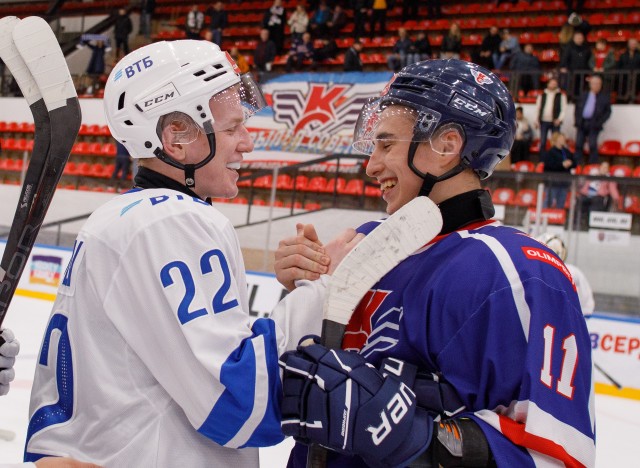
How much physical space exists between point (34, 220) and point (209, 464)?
698 mm

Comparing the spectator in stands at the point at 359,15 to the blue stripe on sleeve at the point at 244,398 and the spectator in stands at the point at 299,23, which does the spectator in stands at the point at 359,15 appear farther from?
the blue stripe on sleeve at the point at 244,398

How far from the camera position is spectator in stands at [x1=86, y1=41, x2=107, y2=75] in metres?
13.5

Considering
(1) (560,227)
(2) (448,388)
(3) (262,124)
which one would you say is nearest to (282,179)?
(1) (560,227)

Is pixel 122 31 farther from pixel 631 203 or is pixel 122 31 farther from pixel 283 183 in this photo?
pixel 631 203

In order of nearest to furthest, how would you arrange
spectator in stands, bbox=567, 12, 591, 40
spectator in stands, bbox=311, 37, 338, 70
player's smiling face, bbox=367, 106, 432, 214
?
player's smiling face, bbox=367, 106, 432, 214, spectator in stands, bbox=567, 12, 591, 40, spectator in stands, bbox=311, 37, 338, 70

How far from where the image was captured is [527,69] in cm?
1023

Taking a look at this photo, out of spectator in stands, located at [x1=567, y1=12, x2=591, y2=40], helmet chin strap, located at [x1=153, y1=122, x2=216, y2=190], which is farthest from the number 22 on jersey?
spectator in stands, located at [x1=567, y1=12, x2=591, y2=40]

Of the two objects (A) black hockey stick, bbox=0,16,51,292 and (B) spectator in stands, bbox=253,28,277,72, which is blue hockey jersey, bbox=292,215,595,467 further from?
(B) spectator in stands, bbox=253,28,277,72

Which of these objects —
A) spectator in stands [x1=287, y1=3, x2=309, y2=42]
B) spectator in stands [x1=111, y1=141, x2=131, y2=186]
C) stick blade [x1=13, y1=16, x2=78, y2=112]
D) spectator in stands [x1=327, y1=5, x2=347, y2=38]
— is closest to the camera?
stick blade [x1=13, y1=16, x2=78, y2=112]

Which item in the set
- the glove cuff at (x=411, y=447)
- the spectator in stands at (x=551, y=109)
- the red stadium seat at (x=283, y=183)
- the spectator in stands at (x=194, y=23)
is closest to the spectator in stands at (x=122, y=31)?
the spectator in stands at (x=194, y=23)

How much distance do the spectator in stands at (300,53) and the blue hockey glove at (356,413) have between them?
→ 1095cm

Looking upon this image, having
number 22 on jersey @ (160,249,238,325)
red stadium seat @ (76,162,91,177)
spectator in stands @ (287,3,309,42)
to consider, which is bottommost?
red stadium seat @ (76,162,91,177)

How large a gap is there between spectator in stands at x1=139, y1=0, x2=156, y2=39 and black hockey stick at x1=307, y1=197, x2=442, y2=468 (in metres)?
14.1

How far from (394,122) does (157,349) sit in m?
0.64
